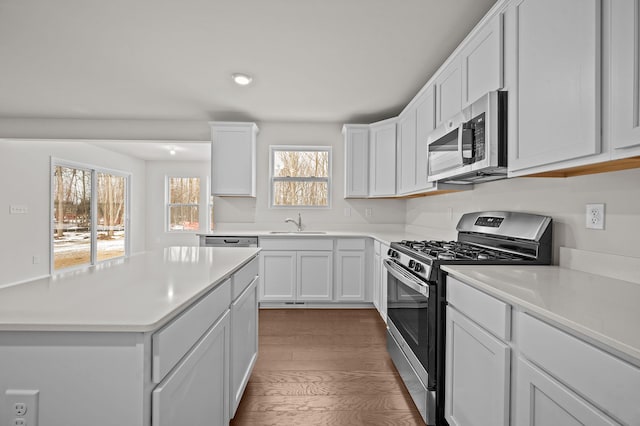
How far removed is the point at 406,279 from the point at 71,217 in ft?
19.2

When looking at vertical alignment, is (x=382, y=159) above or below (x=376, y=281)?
above

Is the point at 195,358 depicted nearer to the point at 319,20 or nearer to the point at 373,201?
the point at 319,20

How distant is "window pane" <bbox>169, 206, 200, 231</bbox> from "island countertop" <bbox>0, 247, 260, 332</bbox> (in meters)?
5.78

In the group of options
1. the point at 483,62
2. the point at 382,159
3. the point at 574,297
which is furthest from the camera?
the point at 382,159

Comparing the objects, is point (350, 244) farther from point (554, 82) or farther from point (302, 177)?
point (554, 82)

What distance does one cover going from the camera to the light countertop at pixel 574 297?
75 cm

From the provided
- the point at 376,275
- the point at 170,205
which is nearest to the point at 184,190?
the point at 170,205

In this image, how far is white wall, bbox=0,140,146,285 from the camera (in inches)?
165

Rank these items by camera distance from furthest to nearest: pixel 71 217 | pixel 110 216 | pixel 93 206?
pixel 110 216 → pixel 93 206 → pixel 71 217

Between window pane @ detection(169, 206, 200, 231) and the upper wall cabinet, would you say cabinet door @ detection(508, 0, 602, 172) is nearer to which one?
the upper wall cabinet

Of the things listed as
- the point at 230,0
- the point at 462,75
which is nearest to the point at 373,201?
the point at 462,75

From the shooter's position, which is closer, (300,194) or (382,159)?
(382,159)

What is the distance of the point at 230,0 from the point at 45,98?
2984mm

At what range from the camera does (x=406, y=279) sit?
1.96 metres
